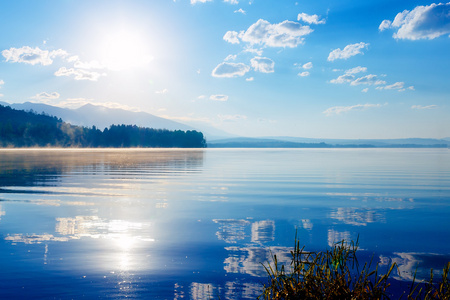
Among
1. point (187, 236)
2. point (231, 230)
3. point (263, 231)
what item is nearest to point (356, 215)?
point (263, 231)

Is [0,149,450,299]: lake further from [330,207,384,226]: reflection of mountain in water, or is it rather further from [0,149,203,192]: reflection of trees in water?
[0,149,203,192]: reflection of trees in water

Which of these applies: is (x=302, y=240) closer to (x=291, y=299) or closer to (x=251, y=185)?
(x=291, y=299)

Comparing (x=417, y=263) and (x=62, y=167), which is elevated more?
(x=62, y=167)

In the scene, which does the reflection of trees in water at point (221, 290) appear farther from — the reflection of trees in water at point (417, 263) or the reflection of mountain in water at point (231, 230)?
the reflection of mountain in water at point (231, 230)

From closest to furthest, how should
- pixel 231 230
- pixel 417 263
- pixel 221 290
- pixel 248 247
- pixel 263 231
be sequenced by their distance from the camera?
pixel 221 290 → pixel 417 263 → pixel 248 247 → pixel 263 231 → pixel 231 230

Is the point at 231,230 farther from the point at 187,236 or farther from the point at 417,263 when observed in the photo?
the point at 417,263

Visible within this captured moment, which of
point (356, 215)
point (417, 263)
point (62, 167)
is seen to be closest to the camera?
point (417, 263)

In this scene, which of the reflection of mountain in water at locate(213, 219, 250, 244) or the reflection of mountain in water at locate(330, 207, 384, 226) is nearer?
the reflection of mountain in water at locate(213, 219, 250, 244)

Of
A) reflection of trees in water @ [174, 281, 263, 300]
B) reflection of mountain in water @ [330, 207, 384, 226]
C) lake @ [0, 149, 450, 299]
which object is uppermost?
reflection of mountain in water @ [330, 207, 384, 226]

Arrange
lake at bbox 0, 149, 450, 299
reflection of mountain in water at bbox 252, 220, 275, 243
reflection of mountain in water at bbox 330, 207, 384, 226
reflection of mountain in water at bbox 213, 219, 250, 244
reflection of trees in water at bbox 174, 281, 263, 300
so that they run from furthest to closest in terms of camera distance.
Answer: reflection of mountain in water at bbox 330, 207, 384, 226
reflection of mountain in water at bbox 213, 219, 250, 244
reflection of mountain in water at bbox 252, 220, 275, 243
lake at bbox 0, 149, 450, 299
reflection of trees in water at bbox 174, 281, 263, 300

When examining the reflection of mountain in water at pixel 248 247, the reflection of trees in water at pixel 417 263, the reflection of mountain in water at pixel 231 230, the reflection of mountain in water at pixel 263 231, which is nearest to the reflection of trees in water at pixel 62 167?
the reflection of mountain in water at pixel 231 230

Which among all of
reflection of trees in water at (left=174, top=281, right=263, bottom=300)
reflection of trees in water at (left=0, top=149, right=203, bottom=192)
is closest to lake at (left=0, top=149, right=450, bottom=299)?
reflection of trees in water at (left=174, top=281, right=263, bottom=300)

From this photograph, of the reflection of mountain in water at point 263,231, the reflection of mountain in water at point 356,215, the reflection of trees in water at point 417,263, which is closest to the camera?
the reflection of trees in water at point 417,263

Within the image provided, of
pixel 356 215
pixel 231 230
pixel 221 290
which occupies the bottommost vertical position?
pixel 221 290
